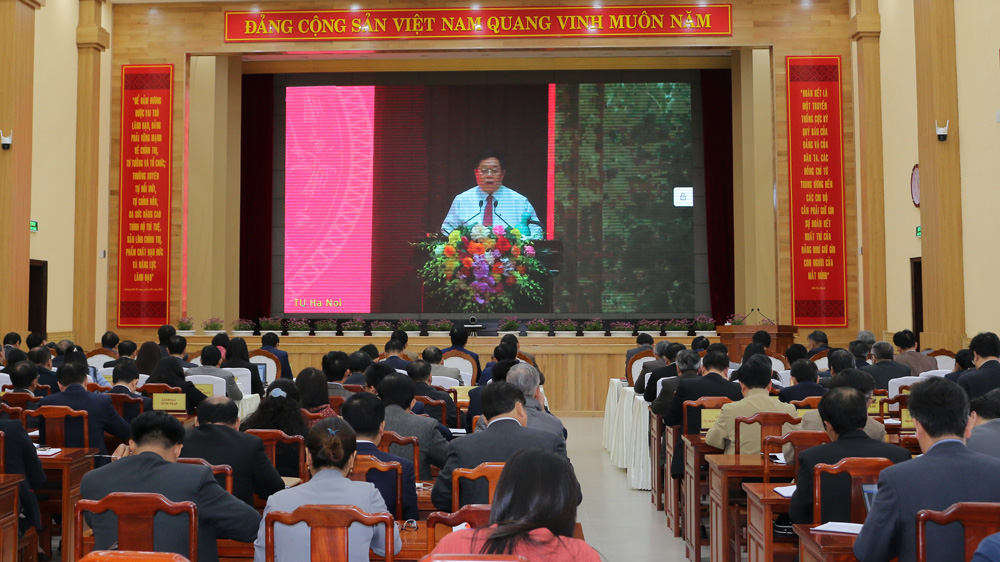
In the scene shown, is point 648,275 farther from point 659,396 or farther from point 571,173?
point 659,396

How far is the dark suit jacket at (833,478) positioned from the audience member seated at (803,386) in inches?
69.9

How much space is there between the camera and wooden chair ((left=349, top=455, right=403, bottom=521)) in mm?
2802

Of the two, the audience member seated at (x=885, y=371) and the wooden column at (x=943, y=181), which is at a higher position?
the wooden column at (x=943, y=181)

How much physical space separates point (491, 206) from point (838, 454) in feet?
34.9

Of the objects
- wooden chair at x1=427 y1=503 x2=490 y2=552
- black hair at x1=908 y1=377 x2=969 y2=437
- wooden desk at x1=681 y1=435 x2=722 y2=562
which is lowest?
wooden desk at x1=681 y1=435 x2=722 y2=562

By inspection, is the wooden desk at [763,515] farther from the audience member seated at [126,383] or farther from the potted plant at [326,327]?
the potted plant at [326,327]

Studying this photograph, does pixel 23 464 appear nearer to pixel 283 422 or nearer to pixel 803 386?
pixel 283 422

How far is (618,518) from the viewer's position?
17.9 ft

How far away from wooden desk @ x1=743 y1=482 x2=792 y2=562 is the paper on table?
267mm

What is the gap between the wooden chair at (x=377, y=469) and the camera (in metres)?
2.80

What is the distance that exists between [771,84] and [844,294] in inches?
104

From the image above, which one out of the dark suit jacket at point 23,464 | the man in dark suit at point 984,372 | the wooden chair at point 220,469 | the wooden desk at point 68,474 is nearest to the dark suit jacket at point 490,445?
the wooden chair at point 220,469

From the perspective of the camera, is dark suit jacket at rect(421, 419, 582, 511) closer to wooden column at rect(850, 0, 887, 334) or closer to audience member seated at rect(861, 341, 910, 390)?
audience member seated at rect(861, 341, 910, 390)

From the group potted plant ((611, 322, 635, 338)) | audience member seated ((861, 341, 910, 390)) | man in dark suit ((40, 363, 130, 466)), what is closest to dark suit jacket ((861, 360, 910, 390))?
audience member seated ((861, 341, 910, 390))
